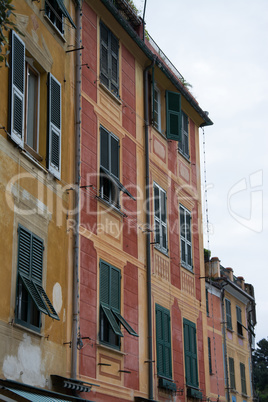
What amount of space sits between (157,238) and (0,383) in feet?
26.6

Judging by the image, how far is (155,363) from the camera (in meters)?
16.6

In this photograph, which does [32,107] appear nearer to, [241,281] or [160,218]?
[160,218]

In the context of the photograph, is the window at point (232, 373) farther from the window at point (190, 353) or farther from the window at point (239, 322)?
the window at point (190, 353)

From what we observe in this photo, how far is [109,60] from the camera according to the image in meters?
17.0

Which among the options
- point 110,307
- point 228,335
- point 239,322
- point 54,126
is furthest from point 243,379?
point 54,126

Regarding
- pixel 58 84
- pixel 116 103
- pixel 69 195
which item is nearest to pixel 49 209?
pixel 69 195

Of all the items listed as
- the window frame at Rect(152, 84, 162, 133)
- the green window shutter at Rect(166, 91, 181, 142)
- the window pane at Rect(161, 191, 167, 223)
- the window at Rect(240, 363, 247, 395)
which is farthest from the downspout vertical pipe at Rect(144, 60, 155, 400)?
the window at Rect(240, 363, 247, 395)

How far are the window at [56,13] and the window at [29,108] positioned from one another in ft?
4.80

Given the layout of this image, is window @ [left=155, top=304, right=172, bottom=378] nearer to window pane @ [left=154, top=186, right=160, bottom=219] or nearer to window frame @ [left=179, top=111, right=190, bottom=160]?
window pane @ [left=154, top=186, right=160, bottom=219]

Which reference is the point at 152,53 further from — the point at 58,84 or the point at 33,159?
the point at 33,159

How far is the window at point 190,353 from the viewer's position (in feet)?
61.2

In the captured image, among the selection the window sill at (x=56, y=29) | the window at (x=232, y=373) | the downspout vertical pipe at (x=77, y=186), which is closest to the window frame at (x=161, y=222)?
the downspout vertical pipe at (x=77, y=186)

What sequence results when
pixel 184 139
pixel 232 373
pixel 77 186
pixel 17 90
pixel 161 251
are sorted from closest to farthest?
1. pixel 17 90
2. pixel 77 186
3. pixel 161 251
4. pixel 184 139
5. pixel 232 373

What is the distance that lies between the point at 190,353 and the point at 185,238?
3.20m
